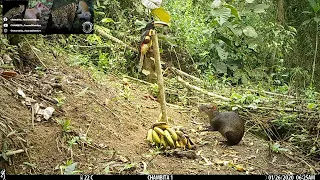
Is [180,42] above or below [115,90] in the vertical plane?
above

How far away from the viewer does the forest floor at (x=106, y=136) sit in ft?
5.96

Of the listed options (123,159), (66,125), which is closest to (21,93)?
(66,125)

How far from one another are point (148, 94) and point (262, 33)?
826 mm

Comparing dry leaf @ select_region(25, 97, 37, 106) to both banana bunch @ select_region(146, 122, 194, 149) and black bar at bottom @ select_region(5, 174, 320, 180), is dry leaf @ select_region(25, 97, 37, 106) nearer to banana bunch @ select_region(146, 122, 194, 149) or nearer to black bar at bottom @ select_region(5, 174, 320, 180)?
black bar at bottom @ select_region(5, 174, 320, 180)

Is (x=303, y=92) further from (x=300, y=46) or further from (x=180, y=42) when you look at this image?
(x=180, y=42)

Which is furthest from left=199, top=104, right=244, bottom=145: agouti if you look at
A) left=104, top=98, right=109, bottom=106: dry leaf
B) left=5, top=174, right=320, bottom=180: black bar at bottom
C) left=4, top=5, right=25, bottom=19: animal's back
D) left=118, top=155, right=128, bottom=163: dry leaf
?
left=4, top=5, right=25, bottom=19: animal's back

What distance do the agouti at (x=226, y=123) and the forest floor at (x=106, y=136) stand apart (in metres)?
0.05

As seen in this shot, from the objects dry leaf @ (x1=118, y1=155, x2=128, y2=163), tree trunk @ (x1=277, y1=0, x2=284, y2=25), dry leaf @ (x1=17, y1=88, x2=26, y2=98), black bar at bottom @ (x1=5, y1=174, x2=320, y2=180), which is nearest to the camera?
black bar at bottom @ (x1=5, y1=174, x2=320, y2=180)

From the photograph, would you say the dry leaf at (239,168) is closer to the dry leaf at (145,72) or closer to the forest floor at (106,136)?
the forest floor at (106,136)

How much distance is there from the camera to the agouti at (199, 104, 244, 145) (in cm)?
226

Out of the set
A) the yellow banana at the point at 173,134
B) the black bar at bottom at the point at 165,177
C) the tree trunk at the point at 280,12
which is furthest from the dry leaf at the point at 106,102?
the tree trunk at the point at 280,12

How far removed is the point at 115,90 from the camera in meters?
2.22

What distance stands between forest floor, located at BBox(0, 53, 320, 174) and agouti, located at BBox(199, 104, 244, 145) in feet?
0.18

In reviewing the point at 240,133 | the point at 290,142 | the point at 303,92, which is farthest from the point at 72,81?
the point at 303,92
